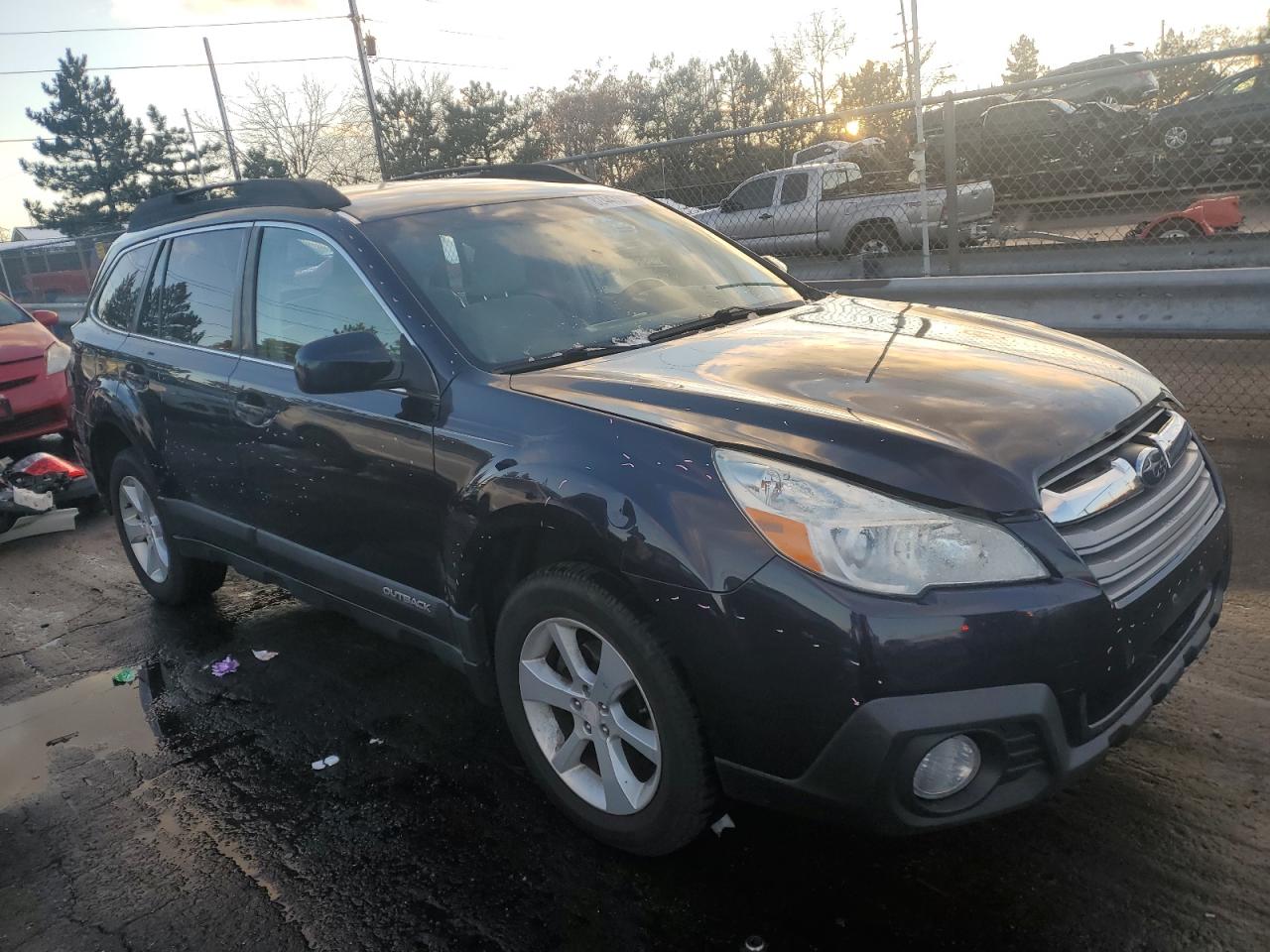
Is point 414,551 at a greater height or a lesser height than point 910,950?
greater

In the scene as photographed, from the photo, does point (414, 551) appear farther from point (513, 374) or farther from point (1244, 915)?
point (1244, 915)

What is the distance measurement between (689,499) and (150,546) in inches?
147

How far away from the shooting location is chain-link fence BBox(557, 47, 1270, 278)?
8.14 meters

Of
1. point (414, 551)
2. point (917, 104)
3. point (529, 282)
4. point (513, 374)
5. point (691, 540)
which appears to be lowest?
point (414, 551)

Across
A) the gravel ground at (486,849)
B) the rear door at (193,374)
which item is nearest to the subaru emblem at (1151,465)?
the gravel ground at (486,849)

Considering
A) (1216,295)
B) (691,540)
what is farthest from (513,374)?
(1216,295)

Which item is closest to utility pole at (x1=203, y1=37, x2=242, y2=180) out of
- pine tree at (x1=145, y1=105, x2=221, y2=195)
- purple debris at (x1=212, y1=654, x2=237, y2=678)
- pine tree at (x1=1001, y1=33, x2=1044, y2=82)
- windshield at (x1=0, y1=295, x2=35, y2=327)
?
pine tree at (x1=145, y1=105, x2=221, y2=195)

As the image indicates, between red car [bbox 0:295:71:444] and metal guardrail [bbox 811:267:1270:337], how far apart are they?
20.5ft

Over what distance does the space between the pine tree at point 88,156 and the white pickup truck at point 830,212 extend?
128ft

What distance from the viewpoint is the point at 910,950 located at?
2.30 metres

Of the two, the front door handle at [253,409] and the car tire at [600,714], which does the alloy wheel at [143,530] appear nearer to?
the front door handle at [253,409]

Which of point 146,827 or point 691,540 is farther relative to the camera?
point 146,827

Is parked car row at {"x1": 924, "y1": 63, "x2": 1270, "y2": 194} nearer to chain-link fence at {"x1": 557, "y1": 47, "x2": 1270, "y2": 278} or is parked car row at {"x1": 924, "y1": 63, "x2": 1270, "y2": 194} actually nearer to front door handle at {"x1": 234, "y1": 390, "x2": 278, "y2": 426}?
chain-link fence at {"x1": 557, "y1": 47, "x2": 1270, "y2": 278}

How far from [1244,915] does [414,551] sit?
2346mm
